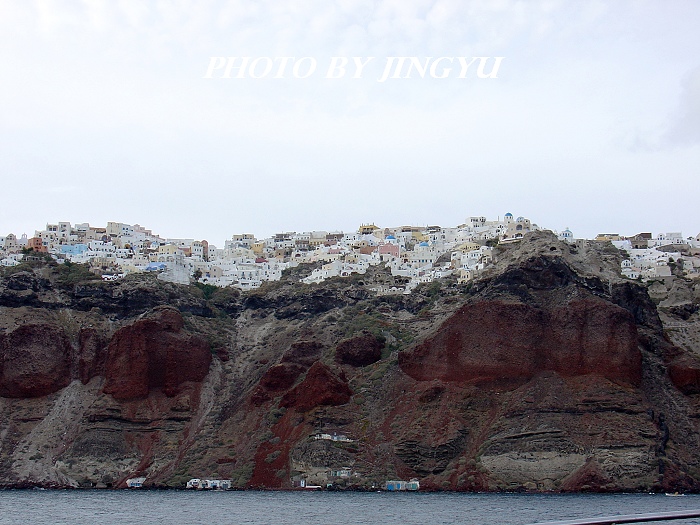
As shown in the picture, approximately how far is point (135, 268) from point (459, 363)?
206 ft

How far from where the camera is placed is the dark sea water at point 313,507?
235 ft

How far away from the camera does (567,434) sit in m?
95.0

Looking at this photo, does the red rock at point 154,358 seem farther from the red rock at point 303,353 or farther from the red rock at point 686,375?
the red rock at point 686,375

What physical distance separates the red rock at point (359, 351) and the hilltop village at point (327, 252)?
19.2 meters

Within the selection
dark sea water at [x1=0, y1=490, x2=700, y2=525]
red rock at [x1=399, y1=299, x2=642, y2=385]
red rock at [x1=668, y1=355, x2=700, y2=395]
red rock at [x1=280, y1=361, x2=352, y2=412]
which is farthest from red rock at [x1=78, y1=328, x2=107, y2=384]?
red rock at [x1=668, y1=355, x2=700, y2=395]

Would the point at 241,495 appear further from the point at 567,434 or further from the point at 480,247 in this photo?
the point at 480,247

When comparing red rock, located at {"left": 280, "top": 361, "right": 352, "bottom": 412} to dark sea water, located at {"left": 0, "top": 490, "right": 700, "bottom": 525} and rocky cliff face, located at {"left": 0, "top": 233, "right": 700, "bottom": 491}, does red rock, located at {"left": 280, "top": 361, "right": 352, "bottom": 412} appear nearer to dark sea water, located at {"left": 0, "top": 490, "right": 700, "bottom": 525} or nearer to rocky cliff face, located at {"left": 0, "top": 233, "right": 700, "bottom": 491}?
rocky cliff face, located at {"left": 0, "top": 233, "right": 700, "bottom": 491}

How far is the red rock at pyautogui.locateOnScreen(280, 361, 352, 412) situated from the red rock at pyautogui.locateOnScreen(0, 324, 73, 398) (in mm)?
25956

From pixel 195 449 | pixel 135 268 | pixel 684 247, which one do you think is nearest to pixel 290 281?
pixel 135 268

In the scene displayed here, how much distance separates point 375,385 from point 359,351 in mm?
5693

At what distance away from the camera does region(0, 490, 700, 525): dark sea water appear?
235ft

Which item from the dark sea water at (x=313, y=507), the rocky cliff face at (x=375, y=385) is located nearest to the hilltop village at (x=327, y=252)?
the rocky cliff face at (x=375, y=385)

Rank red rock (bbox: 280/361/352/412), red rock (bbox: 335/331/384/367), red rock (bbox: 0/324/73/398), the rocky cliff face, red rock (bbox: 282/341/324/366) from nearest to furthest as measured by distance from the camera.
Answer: the rocky cliff face
red rock (bbox: 280/361/352/412)
red rock (bbox: 335/331/384/367)
red rock (bbox: 282/341/324/366)
red rock (bbox: 0/324/73/398)

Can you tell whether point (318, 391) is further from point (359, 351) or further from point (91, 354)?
point (91, 354)
